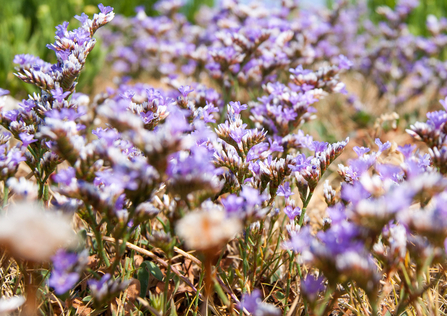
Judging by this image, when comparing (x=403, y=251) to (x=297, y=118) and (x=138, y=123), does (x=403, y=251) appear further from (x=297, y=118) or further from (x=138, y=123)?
(x=297, y=118)

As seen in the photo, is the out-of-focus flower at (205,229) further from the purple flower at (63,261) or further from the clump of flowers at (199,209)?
the purple flower at (63,261)

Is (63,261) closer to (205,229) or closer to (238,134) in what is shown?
(205,229)

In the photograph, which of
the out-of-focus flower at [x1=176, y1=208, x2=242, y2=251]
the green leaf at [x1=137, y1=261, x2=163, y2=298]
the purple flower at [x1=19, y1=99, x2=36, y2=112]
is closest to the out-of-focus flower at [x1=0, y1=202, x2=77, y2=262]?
the out-of-focus flower at [x1=176, y1=208, x2=242, y2=251]

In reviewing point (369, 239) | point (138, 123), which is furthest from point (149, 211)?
point (369, 239)

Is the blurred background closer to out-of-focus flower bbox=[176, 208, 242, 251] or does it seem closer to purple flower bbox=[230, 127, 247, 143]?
purple flower bbox=[230, 127, 247, 143]

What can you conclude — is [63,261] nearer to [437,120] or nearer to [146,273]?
[146,273]

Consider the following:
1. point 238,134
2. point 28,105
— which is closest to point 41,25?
point 28,105

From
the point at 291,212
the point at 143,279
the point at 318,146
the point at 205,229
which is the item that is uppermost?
the point at 205,229

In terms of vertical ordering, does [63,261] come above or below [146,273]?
above

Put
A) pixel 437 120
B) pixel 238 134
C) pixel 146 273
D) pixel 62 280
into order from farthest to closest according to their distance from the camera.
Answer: pixel 146 273 → pixel 238 134 → pixel 437 120 → pixel 62 280

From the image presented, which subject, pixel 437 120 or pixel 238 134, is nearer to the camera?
pixel 437 120

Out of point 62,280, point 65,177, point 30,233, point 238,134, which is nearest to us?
point 30,233
